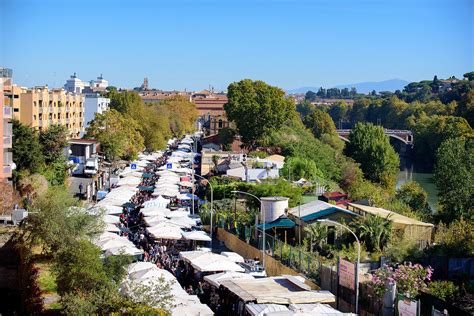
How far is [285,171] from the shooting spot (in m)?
60.5

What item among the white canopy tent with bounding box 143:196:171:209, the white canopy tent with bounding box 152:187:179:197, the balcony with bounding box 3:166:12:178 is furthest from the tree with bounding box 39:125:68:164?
the white canopy tent with bounding box 143:196:171:209

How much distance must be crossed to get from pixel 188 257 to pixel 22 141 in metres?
26.5

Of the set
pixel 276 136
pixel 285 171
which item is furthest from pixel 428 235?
pixel 276 136

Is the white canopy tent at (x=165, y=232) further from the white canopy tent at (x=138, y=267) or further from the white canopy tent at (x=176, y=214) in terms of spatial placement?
the white canopy tent at (x=138, y=267)

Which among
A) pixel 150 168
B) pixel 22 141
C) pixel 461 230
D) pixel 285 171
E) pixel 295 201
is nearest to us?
pixel 461 230

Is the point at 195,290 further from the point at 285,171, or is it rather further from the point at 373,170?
the point at 373,170

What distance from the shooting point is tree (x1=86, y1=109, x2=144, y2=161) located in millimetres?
71863

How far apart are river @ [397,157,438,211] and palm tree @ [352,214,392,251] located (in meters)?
50.0

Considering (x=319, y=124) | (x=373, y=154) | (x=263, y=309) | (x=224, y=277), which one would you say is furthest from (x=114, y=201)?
(x=319, y=124)

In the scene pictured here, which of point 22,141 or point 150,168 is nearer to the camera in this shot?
point 22,141

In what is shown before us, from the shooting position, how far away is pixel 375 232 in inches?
1198

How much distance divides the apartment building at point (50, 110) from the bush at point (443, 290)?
44643 millimetres

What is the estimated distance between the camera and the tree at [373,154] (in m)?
79.9

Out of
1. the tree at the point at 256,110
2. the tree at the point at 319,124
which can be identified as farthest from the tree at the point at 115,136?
the tree at the point at 319,124
